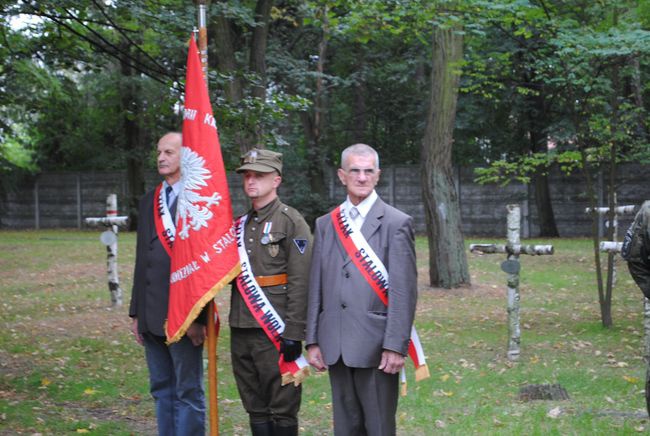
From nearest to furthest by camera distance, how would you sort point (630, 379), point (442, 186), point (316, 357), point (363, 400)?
point (363, 400)
point (316, 357)
point (630, 379)
point (442, 186)

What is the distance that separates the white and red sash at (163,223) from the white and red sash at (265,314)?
1.70ft

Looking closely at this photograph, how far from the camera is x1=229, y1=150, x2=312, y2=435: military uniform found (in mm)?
5492

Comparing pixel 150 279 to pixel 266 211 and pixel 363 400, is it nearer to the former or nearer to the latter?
pixel 266 211

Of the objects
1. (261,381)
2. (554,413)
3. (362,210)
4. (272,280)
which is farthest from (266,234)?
(554,413)

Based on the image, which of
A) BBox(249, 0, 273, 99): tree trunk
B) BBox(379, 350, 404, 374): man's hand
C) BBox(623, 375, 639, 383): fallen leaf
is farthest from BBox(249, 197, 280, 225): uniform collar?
BBox(249, 0, 273, 99): tree trunk

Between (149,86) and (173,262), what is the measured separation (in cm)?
2170

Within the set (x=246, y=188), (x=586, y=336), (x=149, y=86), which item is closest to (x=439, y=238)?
(x=586, y=336)

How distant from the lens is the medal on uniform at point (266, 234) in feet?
18.2

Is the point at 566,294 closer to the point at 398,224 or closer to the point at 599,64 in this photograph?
the point at 599,64

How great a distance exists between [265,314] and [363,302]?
678 mm

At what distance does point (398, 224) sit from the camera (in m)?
5.13

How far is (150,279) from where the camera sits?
5941 millimetres

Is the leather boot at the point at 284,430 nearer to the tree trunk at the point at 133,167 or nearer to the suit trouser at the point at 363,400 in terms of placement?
the suit trouser at the point at 363,400

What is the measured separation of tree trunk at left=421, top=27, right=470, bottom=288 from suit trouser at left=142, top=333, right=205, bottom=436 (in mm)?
9668
